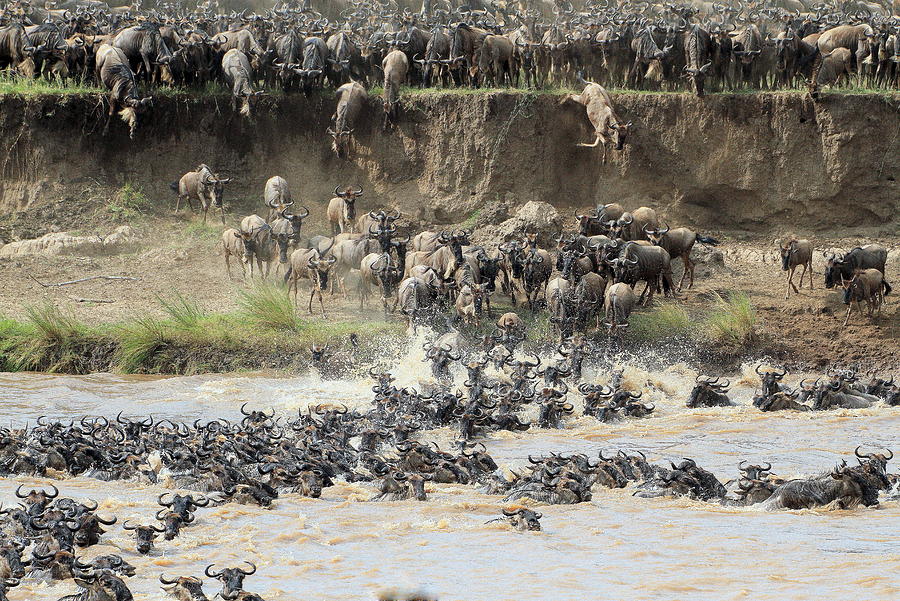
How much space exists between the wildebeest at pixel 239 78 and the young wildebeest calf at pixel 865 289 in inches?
457

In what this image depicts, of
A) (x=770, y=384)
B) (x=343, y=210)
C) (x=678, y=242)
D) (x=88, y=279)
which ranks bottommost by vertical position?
(x=770, y=384)

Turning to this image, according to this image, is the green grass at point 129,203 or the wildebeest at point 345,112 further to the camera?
the wildebeest at point 345,112

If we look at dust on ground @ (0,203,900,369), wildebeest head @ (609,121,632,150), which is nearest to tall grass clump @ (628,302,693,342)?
dust on ground @ (0,203,900,369)

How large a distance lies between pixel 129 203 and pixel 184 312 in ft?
19.7

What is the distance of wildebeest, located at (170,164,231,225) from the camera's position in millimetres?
21703

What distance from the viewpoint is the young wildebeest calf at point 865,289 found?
16.8m

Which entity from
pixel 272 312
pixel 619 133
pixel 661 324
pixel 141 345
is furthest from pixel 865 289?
pixel 141 345

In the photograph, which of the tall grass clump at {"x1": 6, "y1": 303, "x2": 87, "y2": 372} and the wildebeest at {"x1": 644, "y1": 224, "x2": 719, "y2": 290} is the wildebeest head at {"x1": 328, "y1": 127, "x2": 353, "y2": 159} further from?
the tall grass clump at {"x1": 6, "y1": 303, "x2": 87, "y2": 372}

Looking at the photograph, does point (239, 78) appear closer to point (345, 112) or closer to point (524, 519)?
point (345, 112)

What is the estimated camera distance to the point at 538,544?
892 centimetres

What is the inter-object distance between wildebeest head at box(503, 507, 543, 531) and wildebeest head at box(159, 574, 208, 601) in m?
2.66

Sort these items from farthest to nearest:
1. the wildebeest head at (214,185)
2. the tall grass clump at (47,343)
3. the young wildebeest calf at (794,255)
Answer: the wildebeest head at (214,185), the young wildebeest calf at (794,255), the tall grass clump at (47,343)

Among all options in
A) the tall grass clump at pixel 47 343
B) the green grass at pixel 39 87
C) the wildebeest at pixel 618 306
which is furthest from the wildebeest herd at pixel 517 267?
the green grass at pixel 39 87

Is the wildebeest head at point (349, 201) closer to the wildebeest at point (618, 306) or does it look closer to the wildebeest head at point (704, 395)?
the wildebeest at point (618, 306)
